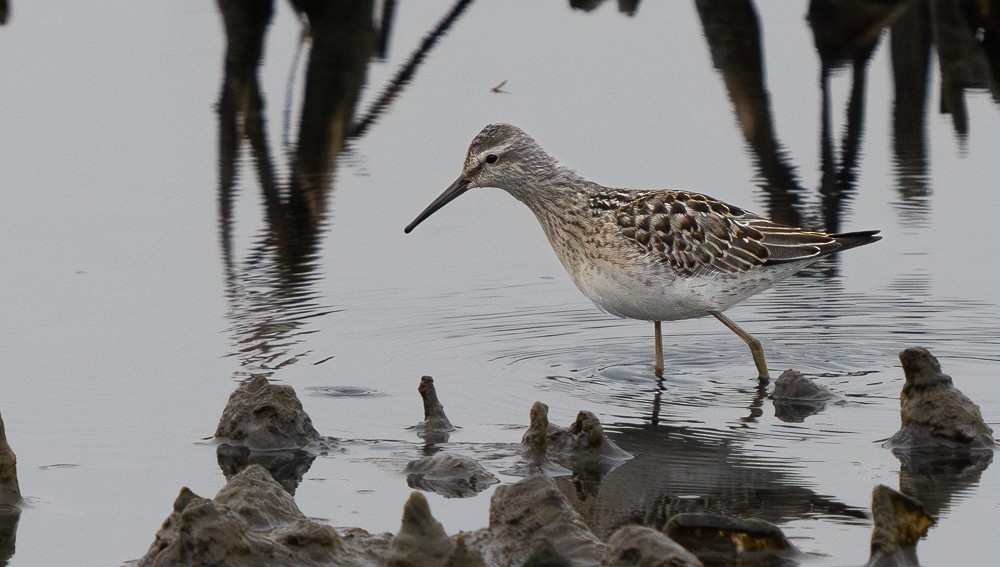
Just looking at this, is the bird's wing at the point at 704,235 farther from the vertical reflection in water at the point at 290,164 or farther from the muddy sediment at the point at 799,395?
the vertical reflection in water at the point at 290,164

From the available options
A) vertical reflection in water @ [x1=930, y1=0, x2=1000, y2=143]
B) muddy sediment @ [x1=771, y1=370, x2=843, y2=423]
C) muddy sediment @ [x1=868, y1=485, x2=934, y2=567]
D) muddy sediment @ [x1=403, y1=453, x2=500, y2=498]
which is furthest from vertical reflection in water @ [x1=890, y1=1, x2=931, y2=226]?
muddy sediment @ [x1=868, y1=485, x2=934, y2=567]

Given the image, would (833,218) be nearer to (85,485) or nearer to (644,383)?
(644,383)

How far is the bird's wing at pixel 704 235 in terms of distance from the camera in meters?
10.7

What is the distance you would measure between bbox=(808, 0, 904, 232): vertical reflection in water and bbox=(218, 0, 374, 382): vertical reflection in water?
4578 millimetres

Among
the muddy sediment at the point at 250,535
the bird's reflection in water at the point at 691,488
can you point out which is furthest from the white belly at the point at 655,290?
the muddy sediment at the point at 250,535

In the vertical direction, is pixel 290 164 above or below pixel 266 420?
above

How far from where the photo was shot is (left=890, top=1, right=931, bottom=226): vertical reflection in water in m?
14.4

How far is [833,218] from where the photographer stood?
13.6m

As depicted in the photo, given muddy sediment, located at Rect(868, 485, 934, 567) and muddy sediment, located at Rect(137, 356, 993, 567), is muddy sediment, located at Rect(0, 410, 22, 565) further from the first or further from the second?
muddy sediment, located at Rect(868, 485, 934, 567)

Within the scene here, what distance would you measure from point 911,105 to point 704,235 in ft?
21.6

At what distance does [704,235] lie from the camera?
10883 mm

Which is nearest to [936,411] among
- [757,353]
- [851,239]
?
[757,353]

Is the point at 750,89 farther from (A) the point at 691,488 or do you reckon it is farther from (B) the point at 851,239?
(A) the point at 691,488

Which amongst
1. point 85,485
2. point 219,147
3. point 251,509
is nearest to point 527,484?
point 251,509
